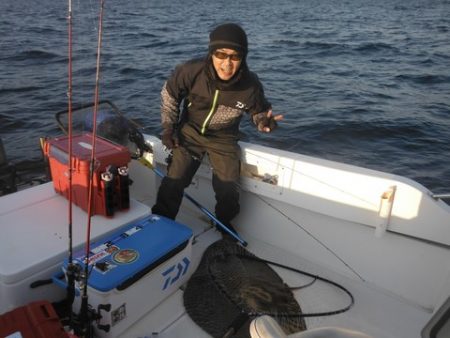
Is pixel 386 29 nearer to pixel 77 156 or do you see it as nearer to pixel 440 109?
pixel 440 109

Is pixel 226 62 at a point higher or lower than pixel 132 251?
higher

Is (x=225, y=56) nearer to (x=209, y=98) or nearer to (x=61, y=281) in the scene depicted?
(x=209, y=98)

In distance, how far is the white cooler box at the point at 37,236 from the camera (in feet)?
7.95

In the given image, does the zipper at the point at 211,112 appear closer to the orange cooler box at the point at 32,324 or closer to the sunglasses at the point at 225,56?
the sunglasses at the point at 225,56

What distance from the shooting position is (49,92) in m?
10.6

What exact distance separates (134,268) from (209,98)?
4.66ft

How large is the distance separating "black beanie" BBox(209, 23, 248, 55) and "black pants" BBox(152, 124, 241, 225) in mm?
729

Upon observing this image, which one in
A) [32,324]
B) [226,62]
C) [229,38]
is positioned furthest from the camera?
[226,62]

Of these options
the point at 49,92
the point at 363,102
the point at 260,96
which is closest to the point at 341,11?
the point at 363,102

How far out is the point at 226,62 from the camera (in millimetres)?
3057

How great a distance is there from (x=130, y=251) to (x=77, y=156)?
74 centimetres

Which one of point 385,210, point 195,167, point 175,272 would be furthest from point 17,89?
point 385,210

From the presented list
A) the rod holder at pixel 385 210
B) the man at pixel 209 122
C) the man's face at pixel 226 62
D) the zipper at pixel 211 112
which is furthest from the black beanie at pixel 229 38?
the rod holder at pixel 385 210

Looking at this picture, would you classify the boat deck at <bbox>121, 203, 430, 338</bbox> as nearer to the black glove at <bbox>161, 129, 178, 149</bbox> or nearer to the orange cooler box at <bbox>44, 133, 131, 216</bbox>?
the orange cooler box at <bbox>44, 133, 131, 216</bbox>
